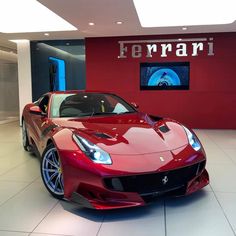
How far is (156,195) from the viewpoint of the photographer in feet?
7.44

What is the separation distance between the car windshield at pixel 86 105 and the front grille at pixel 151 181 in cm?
124

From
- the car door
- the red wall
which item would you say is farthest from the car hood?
the red wall

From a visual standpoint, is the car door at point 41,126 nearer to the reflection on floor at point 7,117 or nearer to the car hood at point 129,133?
the car hood at point 129,133

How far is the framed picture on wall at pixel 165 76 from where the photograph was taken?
693cm

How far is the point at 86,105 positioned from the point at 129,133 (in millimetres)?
946

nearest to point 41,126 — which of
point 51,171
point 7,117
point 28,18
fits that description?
point 51,171

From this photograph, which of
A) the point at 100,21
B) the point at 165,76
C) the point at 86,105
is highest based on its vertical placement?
the point at 100,21

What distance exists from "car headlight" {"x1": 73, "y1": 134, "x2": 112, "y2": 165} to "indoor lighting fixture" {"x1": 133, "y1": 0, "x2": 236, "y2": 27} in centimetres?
292

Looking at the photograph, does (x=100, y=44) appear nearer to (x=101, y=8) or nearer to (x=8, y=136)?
(x=101, y=8)

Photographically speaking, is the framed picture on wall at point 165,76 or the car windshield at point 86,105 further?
the framed picture on wall at point 165,76

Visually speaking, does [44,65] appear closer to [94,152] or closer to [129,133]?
[129,133]

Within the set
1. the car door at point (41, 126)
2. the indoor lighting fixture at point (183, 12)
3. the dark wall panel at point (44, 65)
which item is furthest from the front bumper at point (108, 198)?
the dark wall panel at point (44, 65)

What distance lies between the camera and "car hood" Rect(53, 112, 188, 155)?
7.81ft

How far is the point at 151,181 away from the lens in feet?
7.29
